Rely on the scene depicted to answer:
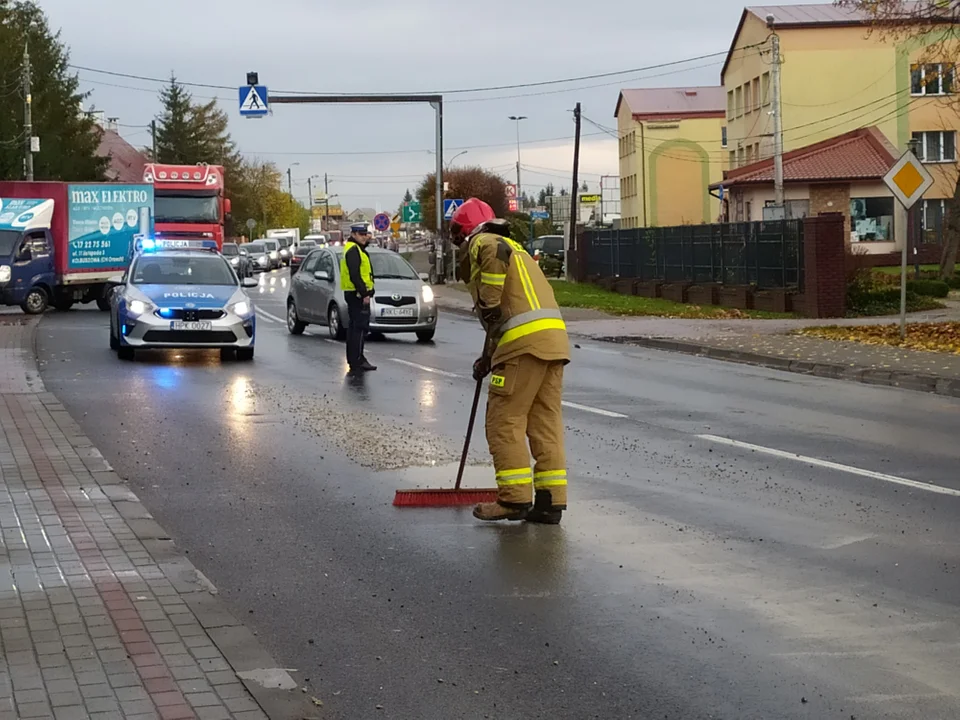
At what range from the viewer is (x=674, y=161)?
9719 centimetres

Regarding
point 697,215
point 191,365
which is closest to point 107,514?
point 191,365

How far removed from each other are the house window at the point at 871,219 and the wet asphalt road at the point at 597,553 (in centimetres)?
4251

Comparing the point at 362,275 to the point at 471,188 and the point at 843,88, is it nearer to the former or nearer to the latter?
the point at 843,88

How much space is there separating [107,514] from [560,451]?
8.99ft

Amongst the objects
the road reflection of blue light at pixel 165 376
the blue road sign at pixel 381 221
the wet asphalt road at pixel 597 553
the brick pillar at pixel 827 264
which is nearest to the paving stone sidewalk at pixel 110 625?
the wet asphalt road at pixel 597 553

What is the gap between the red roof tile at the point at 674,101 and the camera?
98.2m

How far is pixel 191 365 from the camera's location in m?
19.7

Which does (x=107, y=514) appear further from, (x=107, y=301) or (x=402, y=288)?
(x=107, y=301)

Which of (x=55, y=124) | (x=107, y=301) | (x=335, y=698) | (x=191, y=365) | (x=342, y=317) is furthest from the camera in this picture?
(x=55, y=124)

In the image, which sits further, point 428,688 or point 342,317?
point 342,317

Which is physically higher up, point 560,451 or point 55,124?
point 55,124

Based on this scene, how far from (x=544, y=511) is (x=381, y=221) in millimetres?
46809

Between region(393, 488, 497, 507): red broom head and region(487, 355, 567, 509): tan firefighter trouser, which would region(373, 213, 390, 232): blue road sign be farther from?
region(487, 355, 567, 509): tan firefighter trouser

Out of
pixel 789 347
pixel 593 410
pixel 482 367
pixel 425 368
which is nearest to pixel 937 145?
pixel 789 347
